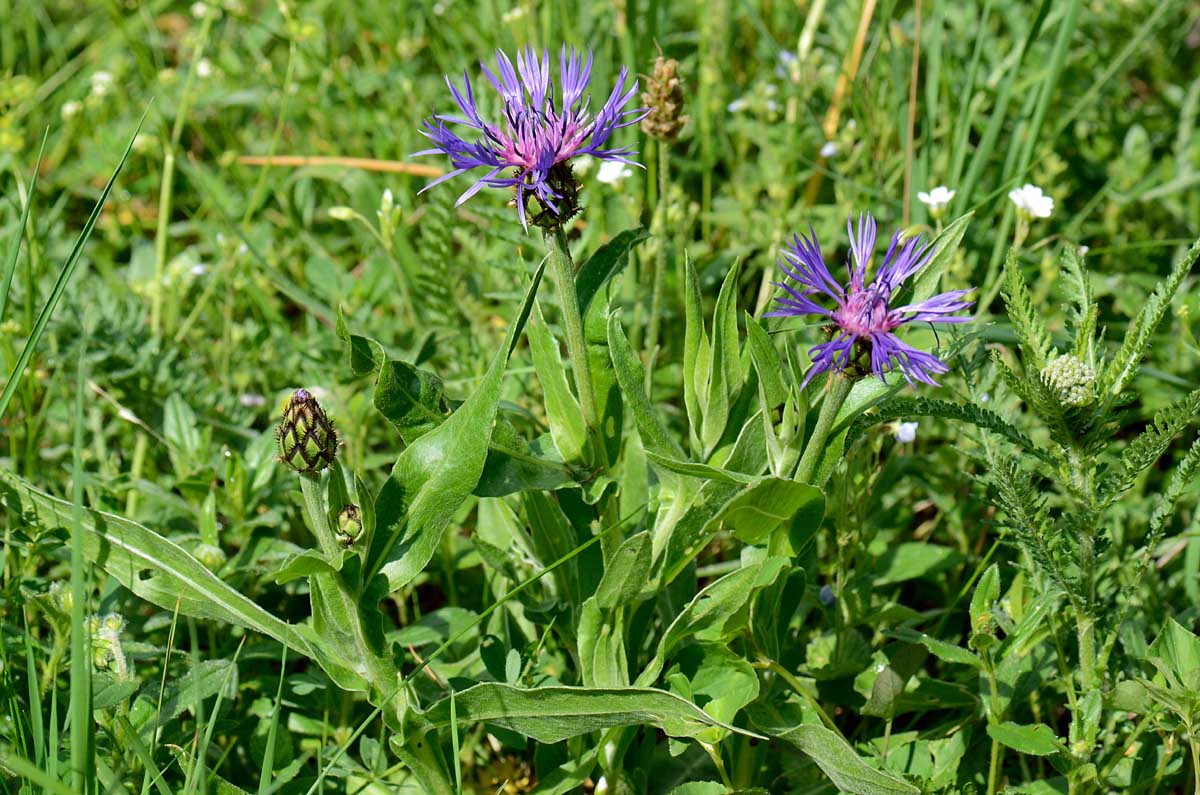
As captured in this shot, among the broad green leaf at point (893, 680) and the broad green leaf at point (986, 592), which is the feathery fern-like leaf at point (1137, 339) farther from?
the broad green leaf at point (893, 680)

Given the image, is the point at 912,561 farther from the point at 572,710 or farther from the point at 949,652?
the point at 572,710

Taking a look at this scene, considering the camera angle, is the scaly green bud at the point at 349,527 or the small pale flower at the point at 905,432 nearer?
the scaly green bud at the point at 349,527

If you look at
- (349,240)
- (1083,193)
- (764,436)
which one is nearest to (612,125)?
(764,436)

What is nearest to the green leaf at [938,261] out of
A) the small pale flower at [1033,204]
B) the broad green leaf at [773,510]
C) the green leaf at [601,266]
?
the broad green leaf at [773,510]

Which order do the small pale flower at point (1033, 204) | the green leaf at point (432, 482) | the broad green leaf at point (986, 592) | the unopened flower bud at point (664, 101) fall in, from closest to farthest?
the green leaf at point (432, 482) → the broad green leaf at point (986, 592) → the unopened flower bud at point (664, 101) → the small pale flower at point (1033, 204)

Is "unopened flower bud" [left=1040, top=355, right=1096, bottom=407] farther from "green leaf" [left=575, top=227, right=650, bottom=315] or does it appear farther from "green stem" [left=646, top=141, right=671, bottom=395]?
"green stem" [left=646, top=141, right=671, bottom=395]
